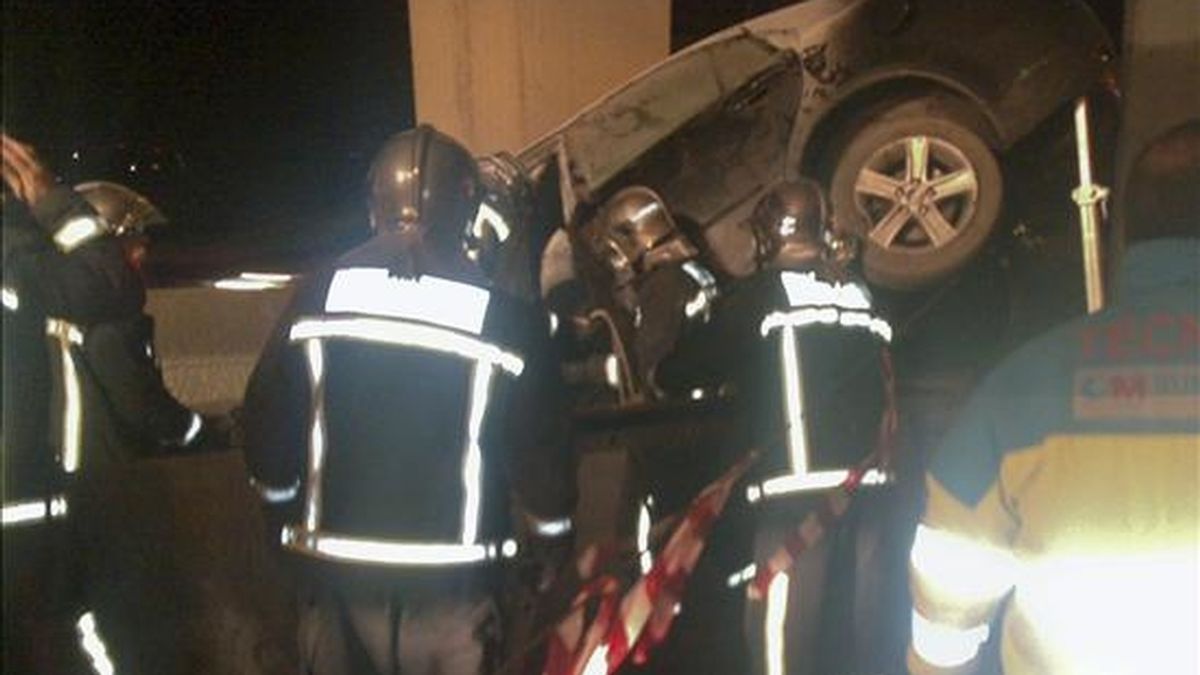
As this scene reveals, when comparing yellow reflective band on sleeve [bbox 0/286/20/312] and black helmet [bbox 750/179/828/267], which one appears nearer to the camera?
yellow reflective band on sleeve [bbox 0/286/20/312]

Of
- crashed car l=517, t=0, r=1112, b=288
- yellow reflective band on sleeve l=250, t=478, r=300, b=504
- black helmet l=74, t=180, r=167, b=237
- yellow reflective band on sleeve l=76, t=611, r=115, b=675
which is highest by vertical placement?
crashed car l=517, t=0, r=1112, b=288

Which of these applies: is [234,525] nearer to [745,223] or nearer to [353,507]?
[353,507]

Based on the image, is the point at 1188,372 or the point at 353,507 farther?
the point at 353,507

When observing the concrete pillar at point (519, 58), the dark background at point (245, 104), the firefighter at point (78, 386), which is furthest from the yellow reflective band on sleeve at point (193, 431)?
the dark background at point (245, 104)

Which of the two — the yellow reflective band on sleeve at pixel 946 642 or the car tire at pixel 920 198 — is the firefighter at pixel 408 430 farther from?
the car tire at pixel 920 198

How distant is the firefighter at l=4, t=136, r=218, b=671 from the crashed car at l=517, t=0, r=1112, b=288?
9.12ft

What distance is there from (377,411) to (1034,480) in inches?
60.3

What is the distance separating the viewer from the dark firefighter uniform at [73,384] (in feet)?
10.2

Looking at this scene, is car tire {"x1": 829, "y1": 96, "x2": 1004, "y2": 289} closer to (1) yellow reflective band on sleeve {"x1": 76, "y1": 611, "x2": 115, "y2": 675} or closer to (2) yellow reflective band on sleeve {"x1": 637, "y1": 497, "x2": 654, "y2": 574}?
(2) yellow reflective band on sleeve {"x1": 637, "y1": 497, "x2": 654, "y2": 574}

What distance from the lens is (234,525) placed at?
427cm

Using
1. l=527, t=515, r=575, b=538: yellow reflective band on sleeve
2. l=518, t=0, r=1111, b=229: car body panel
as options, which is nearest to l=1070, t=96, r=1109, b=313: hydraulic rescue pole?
l=518, t=0, r=1111, b=229: car body panel

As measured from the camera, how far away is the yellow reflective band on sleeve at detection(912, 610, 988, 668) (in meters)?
2.87

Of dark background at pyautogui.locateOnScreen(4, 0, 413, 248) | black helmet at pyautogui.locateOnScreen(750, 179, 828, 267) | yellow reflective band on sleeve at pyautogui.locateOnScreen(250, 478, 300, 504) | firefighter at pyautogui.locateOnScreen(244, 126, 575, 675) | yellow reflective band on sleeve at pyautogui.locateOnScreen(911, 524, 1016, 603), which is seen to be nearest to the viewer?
yellow reflective band on sleeve at pyautogui.locateOnScreen(911, 524, 1016, 603)

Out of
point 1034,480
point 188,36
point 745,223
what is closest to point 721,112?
point 745,223
